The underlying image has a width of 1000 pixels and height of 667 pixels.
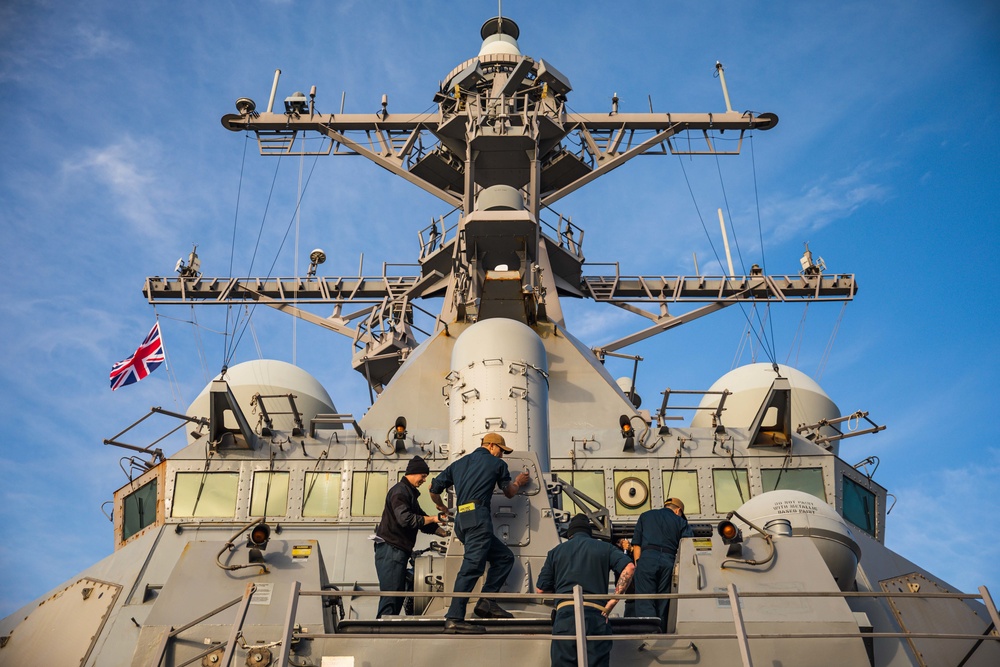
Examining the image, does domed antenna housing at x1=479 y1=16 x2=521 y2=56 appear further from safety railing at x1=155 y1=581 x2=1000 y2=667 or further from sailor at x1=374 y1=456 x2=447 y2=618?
safety railing at x1=155 y1=581 x2=1000 y2=667

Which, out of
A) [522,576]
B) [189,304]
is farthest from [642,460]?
[189,304]

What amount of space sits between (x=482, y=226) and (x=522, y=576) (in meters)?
8.26

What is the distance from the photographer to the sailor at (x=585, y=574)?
6.26 meters

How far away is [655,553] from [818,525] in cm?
127

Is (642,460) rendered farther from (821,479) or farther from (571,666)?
(571,666)

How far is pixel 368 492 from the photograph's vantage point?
504 inches

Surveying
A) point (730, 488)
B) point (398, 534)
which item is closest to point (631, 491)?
point (730, 488)

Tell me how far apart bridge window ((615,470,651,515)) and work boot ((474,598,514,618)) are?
229 inches

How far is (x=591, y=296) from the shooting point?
2019 centimetres

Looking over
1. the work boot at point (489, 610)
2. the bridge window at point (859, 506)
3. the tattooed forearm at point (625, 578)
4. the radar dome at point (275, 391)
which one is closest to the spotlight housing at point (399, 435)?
the radar dome at point (275, 391)

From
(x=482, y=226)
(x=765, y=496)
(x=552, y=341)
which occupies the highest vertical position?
(x=482, y=226)

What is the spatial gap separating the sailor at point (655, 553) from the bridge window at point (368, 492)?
533 cm

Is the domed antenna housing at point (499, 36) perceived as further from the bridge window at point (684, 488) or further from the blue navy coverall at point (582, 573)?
the blue navy coverall at point (582, 573)

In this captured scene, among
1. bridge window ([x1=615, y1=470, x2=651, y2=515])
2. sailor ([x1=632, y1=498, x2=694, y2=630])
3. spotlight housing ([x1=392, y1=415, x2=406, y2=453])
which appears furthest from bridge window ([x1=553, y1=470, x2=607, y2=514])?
sailor ([x1=632, y1=498, x2=694, y2=630])
